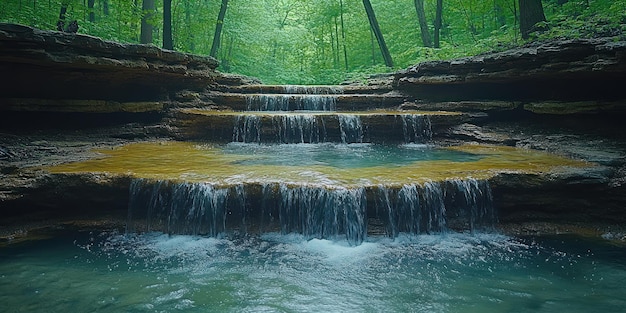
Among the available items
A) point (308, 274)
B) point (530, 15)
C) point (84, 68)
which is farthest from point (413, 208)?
point (530, 15)

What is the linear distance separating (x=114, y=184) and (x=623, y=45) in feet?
27.0

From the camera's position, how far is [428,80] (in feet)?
33.7

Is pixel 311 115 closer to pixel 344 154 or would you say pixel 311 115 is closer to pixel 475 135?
pixel 344 154

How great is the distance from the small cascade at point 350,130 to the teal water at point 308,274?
4.50 m

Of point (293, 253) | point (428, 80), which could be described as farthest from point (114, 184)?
point (428, 80)

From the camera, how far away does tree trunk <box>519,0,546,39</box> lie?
10.3m

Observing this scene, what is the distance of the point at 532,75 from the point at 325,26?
19.1m

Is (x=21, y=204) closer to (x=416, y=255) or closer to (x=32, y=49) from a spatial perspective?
(x=32, y=49)

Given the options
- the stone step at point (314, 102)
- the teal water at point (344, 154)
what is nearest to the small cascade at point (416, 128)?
the teal water at point (344, 154)

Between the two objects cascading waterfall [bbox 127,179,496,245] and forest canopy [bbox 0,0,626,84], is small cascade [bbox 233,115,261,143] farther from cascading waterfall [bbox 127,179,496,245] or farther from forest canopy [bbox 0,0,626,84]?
forest canopy [bbox 0,0,626,84]

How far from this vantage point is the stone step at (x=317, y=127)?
947cm

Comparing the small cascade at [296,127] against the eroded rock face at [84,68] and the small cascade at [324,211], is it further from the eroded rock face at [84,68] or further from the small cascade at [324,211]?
the small cascade at [324,211]

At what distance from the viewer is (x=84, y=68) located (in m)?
7.94

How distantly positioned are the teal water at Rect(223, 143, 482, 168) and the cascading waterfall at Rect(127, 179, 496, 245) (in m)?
1.49
